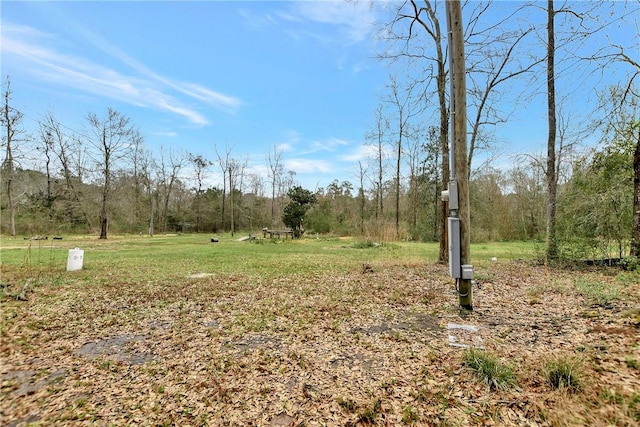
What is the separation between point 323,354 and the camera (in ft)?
9.35

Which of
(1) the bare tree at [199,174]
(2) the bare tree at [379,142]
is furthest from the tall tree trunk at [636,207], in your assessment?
(1) the bare tree at [199,174]

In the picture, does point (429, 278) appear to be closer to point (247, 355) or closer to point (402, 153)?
point (247, 355)

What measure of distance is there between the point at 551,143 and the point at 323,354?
7.99 meters

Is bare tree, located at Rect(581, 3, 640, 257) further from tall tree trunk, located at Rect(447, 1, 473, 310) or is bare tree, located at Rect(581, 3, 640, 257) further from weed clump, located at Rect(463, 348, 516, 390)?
weed clump, located at Rect(463, 348, 516, 390)

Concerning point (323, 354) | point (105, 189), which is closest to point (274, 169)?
point (105, 189)

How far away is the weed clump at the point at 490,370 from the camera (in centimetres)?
210

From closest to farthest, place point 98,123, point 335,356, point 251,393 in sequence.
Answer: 1. point 251,393
2. point 335,356
3. point 98,123

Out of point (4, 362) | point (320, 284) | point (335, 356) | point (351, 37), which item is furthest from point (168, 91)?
point (335, 356)

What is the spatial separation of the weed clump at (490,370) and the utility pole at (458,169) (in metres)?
1.52

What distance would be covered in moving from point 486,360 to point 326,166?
27.2 metres

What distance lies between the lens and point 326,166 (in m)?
28.9

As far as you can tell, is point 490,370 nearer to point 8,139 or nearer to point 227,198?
point 8,139

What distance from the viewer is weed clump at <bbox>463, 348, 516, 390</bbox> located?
210cm

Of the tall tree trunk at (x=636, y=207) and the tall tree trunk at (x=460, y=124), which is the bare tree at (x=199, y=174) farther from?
the tall tree trunk at (x=636, y=207)
